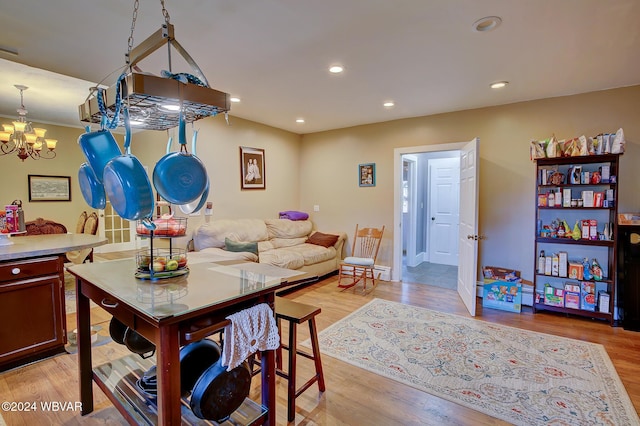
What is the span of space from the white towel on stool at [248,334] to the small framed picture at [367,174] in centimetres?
395

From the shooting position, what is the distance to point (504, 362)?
259 centimetres

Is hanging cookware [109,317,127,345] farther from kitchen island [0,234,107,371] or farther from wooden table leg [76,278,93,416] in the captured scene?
kitchen island [0,234,107,371]

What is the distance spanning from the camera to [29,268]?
7.89ft

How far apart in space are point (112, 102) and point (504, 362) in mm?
3149

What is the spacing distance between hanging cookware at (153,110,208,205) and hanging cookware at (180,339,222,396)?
29.8 inches

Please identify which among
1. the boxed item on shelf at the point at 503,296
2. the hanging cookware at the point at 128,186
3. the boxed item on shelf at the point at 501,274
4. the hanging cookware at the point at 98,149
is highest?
the hanging cookware at the point at 98,149

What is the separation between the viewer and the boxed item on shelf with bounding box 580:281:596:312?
11.3 ft

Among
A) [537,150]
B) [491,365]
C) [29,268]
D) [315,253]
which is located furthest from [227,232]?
[537,150]

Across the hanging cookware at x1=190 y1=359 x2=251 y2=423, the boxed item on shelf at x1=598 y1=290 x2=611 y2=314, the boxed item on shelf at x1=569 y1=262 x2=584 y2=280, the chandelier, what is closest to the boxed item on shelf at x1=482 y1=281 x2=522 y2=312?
the boxed item on shelf at x1=569 y1=262 x2=584 y2=280

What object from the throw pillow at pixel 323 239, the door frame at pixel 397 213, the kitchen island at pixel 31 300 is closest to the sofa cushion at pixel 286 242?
the throw pillow at pixel 323 239

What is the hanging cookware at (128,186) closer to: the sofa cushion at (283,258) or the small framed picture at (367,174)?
the sofa cushion at (283,258)

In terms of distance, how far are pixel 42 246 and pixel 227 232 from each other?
6.59 ft

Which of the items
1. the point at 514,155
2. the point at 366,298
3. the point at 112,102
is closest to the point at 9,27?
the point at 112,102

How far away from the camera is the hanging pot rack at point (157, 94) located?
1.19m
